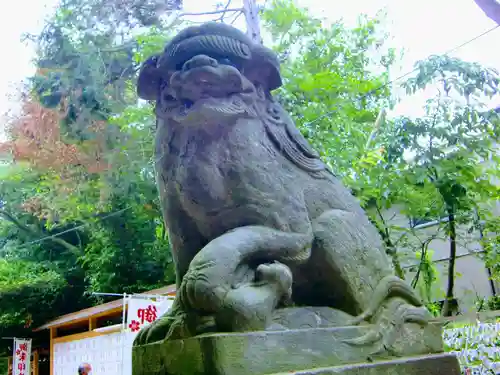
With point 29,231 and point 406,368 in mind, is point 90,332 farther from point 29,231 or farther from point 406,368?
point 406,368

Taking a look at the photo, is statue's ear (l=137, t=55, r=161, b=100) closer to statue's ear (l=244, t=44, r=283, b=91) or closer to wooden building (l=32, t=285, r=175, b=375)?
statue's ear (l=244, t=44, r=283, b=91)

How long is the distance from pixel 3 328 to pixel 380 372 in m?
10.7

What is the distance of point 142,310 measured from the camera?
5859 mm

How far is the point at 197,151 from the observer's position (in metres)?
2.00

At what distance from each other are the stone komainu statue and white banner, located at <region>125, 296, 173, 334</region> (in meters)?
3.94

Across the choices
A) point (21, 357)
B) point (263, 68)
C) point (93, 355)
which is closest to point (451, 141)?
point (263, 68)

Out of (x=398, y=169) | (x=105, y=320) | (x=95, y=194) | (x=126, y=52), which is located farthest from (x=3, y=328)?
(x=398, y=169)

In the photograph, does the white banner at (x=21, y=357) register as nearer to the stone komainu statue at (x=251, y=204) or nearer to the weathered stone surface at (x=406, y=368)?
the stone komainu statue at (x=251, y=204)

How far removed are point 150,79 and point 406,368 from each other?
5.24 feet

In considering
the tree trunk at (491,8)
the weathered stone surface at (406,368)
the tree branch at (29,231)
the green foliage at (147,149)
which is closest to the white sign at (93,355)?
the green foliage at (147,149)

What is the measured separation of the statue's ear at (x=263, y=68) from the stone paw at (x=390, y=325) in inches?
44.4

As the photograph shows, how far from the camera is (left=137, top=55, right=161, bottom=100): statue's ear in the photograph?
216cm

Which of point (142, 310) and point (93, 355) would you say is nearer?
point (142, 310)

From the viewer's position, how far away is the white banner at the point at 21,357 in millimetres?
10172
